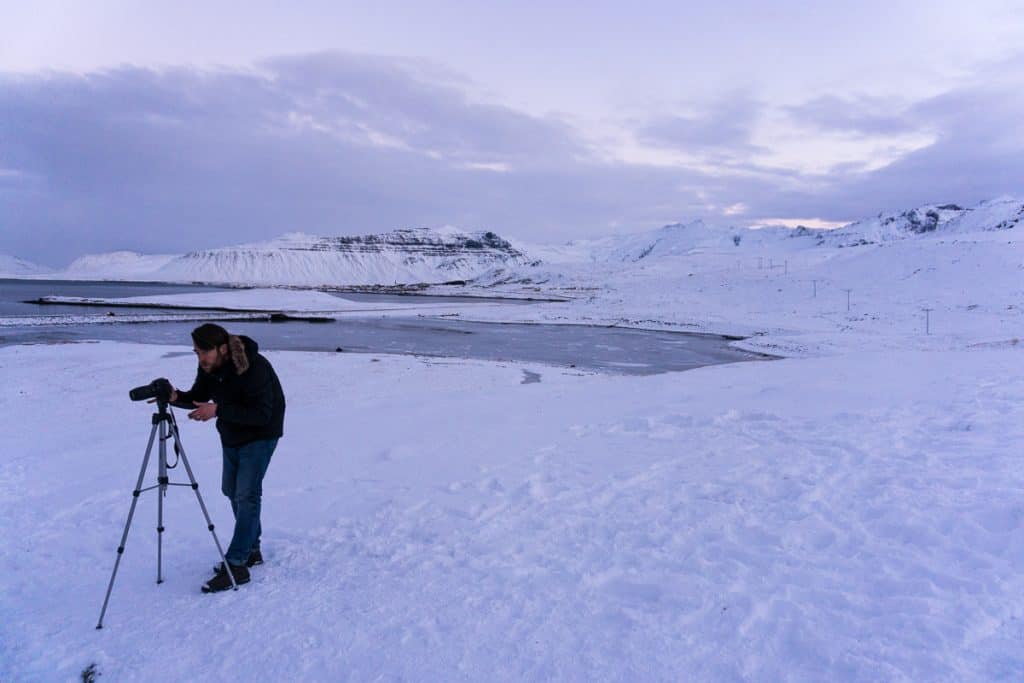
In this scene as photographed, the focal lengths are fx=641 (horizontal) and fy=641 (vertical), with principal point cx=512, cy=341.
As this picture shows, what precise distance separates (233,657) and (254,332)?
3905 cm

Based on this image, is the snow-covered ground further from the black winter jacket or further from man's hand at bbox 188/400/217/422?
man's hand at bbox 188/400/217/422

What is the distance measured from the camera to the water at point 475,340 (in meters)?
28.5

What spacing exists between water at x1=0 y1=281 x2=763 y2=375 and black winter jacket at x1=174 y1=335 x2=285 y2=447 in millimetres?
19214

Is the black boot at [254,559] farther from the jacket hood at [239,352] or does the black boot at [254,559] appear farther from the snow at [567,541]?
the jacket hood at [239,352]

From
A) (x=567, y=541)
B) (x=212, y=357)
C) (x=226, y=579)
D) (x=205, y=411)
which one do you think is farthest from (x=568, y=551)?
(x=212, y=357)

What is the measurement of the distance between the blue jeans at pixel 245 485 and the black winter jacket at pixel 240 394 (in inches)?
3.8

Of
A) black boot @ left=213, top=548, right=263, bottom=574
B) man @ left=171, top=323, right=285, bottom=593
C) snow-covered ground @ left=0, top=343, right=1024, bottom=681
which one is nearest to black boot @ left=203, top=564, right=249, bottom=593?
man @ left=171, top=323, right=285, bottom=593

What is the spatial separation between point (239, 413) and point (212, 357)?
1.70 ft

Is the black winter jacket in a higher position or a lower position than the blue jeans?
higher

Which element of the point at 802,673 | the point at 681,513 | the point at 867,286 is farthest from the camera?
the point at 867,286

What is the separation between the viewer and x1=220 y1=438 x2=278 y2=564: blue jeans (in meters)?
5.73

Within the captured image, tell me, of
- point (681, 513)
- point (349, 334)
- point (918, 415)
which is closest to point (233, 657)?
point (681, 513)

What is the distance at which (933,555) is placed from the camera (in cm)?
550

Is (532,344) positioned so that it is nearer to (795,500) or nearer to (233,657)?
(795,500)
